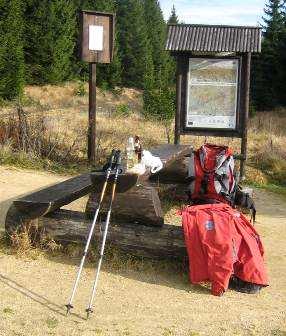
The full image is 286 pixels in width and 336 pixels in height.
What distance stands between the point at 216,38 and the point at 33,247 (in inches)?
227

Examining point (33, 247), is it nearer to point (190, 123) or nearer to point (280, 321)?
point (280, 321)

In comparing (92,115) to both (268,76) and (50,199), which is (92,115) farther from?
(268,76)

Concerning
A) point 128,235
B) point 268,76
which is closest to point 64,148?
point 128,235

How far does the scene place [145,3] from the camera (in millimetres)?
72500

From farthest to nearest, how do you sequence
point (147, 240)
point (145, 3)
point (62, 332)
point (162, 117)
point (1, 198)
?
point (145, 3)
point (162, 117)
point (1, 198)
point (147, 240)
point (62, 332)

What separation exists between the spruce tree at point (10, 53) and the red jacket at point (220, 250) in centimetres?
2348

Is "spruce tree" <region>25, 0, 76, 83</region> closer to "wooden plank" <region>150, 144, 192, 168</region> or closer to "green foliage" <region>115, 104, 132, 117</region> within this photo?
"green foliage" <region>115, 104, 132, 117</region>

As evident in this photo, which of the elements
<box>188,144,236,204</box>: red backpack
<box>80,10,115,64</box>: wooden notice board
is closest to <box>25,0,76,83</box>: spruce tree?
<box>80,10,115,64</box>: wooden notice board

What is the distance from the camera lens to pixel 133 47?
55.1 m

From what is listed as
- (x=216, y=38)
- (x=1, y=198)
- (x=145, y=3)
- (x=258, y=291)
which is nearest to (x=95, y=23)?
(x=216, y=38)

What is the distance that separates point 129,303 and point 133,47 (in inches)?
2073

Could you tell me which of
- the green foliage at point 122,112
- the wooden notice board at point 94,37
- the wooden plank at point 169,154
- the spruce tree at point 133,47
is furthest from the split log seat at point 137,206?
the spruce tree at point 133,47

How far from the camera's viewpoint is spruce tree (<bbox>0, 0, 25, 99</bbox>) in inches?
1083

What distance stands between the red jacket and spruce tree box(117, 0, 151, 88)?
49.6 meters
